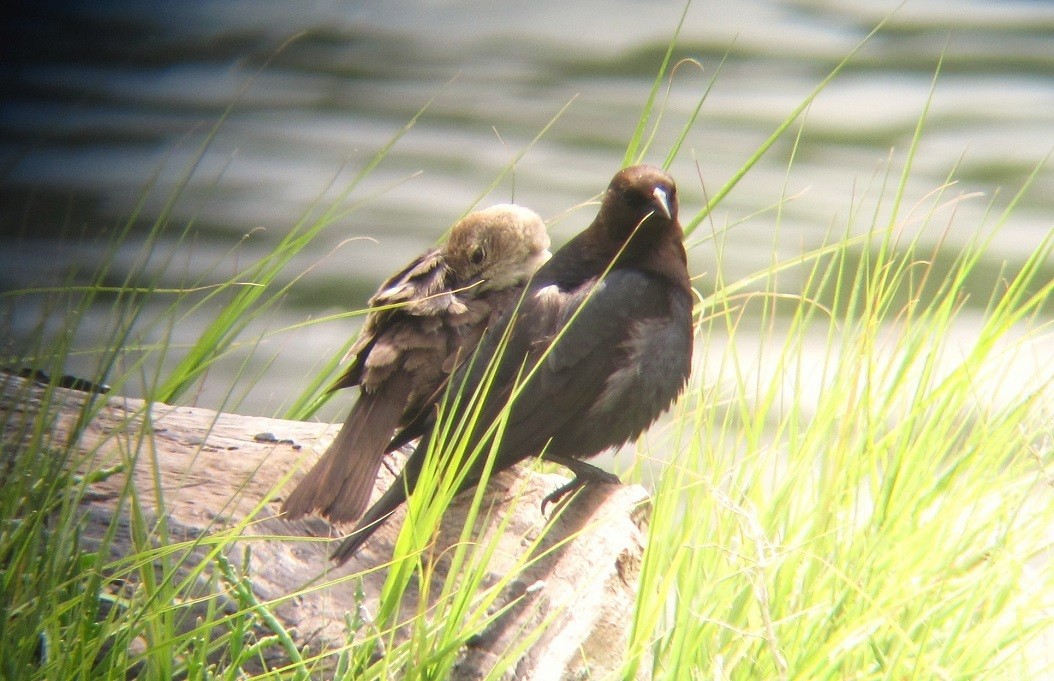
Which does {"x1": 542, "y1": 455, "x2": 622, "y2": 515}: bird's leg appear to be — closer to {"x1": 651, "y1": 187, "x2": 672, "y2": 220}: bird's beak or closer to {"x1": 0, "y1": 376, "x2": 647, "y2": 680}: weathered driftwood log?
{"x1": 0, "y1": 376, "x2": 647, "y2": 680}: weathered driftwood log

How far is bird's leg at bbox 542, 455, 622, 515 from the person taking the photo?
277cm

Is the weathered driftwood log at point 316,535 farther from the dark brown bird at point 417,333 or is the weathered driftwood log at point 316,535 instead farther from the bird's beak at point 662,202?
the bird's beak at point 662,202

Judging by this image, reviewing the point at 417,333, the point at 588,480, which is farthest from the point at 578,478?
the point at 417,333

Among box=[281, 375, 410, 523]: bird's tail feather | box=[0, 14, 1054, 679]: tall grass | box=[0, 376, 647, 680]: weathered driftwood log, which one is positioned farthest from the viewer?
box=[281, 375, 410, 523]: bird's tail feather

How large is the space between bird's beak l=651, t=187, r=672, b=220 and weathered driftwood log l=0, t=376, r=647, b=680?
646 millimetres

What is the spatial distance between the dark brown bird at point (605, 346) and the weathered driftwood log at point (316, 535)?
17 cm

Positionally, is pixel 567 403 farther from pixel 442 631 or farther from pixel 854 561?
pixel 442 631

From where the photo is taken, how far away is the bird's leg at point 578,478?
277 cm

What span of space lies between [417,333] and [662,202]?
2.20ft

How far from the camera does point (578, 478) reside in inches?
114

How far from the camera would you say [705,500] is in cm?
231

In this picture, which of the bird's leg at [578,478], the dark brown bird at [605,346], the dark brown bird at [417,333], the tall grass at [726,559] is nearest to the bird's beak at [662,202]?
the dark brown bird at [605,346]

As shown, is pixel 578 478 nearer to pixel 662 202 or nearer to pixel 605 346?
pixel 605 346

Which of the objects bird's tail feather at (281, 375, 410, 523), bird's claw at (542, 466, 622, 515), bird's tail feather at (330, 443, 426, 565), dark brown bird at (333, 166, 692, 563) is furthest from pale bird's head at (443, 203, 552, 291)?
bird's tail feather at (330, 443, 426, 565)
